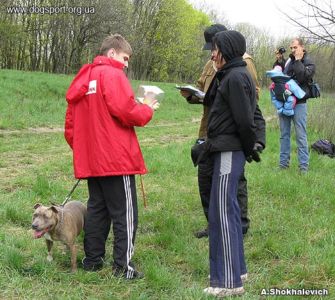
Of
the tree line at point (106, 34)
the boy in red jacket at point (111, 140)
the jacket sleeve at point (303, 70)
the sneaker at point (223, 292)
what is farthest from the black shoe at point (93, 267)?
the tree line at point (106, 34)

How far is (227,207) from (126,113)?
118 centimetres

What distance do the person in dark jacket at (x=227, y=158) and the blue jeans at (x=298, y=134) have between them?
397 cm

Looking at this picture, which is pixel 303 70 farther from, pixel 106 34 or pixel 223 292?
pixel 106 34

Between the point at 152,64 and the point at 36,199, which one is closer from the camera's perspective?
the point at 36,199

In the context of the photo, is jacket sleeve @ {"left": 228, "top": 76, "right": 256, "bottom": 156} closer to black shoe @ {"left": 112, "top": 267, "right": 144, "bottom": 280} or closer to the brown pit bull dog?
black shoe @ {"left": 112, "top": 267, "right": 144, "bottom": 280}

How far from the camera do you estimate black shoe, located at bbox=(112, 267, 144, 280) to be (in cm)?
401

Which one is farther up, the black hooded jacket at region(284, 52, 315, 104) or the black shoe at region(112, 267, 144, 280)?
the black hooded jacket at region(284, 52, 315, 104)

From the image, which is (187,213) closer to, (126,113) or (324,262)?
(324,262)

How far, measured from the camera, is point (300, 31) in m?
9.40

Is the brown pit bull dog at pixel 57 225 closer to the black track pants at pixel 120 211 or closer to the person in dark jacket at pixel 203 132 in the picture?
the black track pants at pixel 120 211

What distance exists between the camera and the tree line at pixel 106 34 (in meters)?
30.1

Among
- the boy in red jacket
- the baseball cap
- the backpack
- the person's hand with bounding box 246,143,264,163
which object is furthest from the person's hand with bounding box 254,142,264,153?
the backpack

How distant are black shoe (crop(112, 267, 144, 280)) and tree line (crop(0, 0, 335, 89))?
7.31 meters

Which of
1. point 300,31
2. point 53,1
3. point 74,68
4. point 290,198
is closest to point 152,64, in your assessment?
point 74,68
